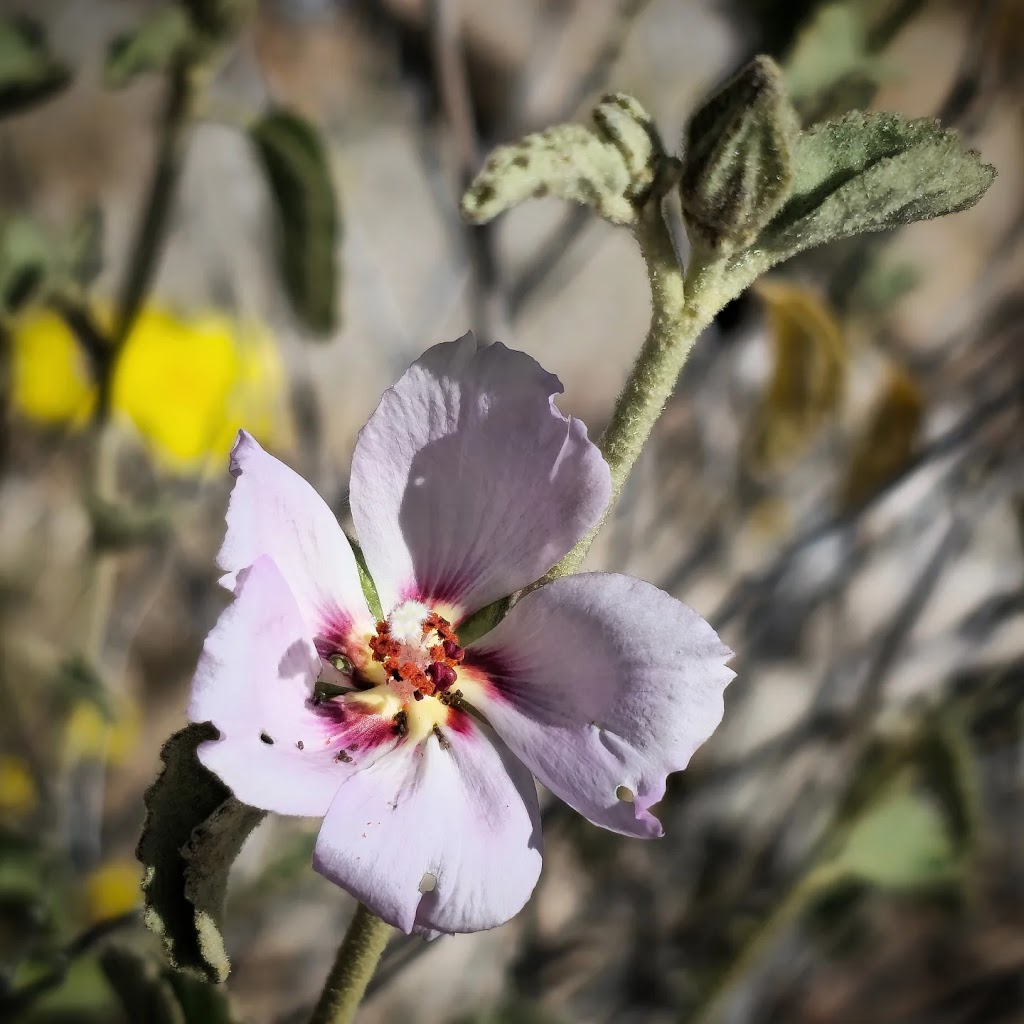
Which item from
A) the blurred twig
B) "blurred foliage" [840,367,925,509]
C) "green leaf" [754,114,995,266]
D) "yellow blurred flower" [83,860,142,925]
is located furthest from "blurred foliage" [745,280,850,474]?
"yellow blurred flower" [83,860,142,925]

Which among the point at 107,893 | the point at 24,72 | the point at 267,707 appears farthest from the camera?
the point at 107,893

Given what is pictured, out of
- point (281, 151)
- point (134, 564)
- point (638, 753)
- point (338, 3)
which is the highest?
point (338, 3)

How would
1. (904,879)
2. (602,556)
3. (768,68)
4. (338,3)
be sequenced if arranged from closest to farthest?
1. (768,68)
2. (904,879)
3. (602,556)
4. (338,3)

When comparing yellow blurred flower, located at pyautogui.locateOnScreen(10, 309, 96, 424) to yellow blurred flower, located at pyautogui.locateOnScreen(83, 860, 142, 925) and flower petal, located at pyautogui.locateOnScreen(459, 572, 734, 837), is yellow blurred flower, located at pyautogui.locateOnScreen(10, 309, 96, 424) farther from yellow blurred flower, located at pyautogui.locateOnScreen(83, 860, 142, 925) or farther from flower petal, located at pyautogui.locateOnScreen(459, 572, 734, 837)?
flower petal, located at pyautogui.locateOnScreen(459, 572, 734, 837)

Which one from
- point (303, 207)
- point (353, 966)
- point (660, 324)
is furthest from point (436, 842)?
point (303, 207)

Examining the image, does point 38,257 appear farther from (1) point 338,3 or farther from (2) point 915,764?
(1) point 338,3

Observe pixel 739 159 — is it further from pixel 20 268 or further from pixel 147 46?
pixel 20 268

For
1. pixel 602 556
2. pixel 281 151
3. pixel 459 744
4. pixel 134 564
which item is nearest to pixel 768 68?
pixel 459 744
